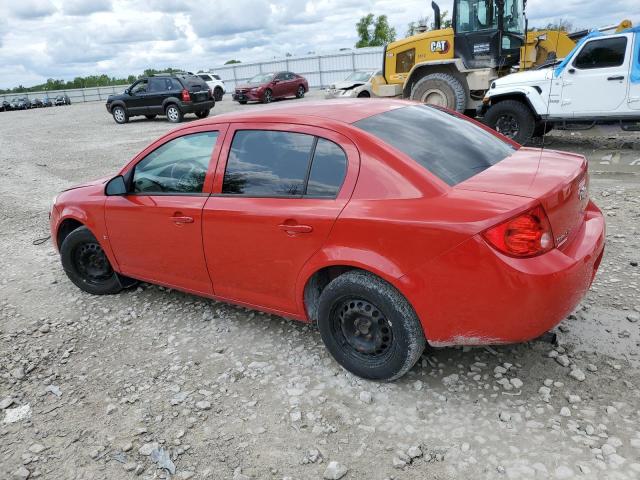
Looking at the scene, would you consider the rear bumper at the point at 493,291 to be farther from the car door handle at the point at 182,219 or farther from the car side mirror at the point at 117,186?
the car side mirror at the point at 117,186

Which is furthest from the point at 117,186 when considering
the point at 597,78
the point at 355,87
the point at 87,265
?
the point at 355,87

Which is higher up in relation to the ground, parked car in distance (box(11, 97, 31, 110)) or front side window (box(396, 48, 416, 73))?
front side window (box(396, 48, 416, 73))

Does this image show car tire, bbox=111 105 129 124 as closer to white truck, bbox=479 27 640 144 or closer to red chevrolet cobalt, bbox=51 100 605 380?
white truck, bbox=479 27 640 144

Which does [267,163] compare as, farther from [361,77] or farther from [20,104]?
[20,104]

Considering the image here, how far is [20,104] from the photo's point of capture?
4194cm

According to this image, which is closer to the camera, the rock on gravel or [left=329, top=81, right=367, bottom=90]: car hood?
the rock on gravel

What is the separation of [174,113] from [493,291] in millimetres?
18583

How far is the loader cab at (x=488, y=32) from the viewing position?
10555 mm

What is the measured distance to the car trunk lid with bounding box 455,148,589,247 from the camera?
253cm

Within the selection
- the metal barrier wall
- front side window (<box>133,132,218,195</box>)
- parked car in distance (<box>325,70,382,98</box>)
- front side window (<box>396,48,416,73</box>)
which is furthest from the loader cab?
the metal barrier wall

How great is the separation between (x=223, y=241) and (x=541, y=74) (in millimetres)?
7830

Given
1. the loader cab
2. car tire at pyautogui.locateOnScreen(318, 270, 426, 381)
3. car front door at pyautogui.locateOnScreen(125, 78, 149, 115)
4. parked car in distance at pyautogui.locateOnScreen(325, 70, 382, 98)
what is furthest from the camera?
car front door at pyautogui.locateOnScreen(125, 78, 149, 115)

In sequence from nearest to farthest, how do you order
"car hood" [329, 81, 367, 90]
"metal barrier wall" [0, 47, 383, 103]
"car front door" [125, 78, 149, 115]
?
"car hood" [329, 81, 367, 90], "car front door" [125, 78, 149, 115], "metal barrier wall" [0, 47, 383, 103]

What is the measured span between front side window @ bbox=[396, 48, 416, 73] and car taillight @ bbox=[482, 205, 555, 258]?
10600mm
